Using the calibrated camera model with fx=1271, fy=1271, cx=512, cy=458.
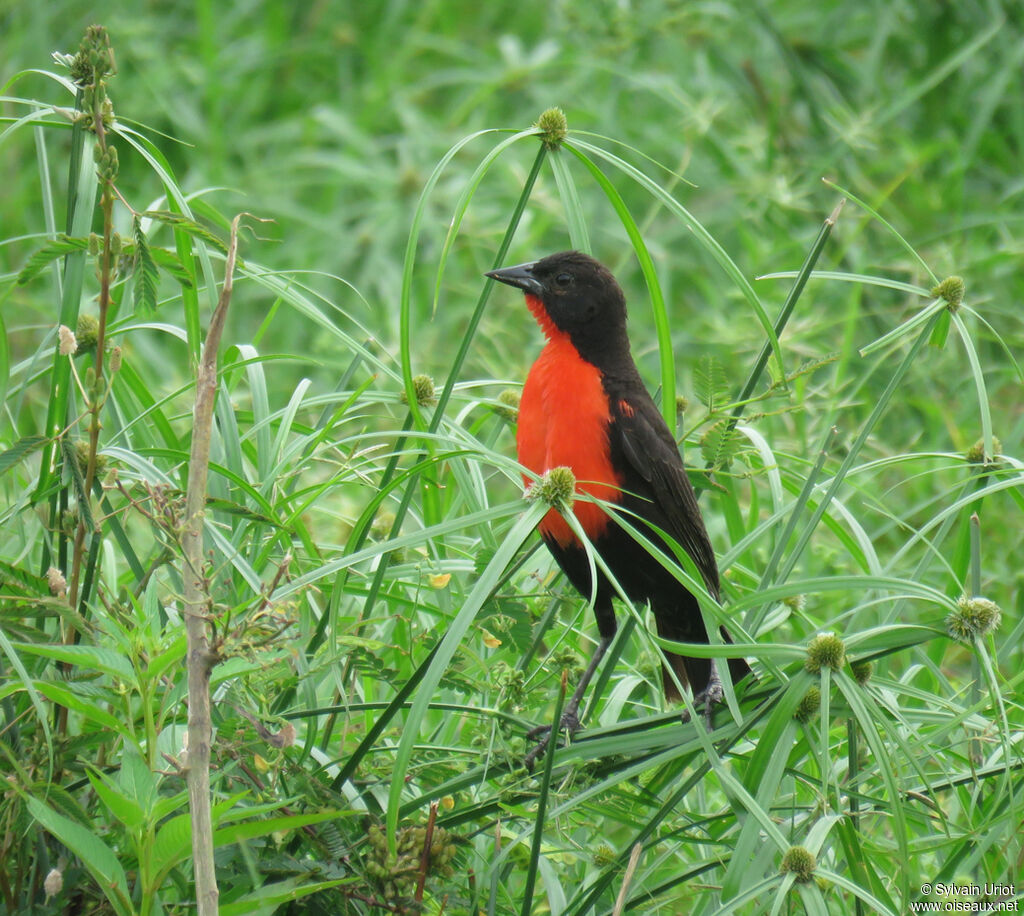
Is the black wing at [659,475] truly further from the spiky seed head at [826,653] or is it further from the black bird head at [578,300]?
the spiky seed head at [826,653]

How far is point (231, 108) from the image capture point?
249 inches

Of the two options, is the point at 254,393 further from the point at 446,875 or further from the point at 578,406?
the point at 446,875

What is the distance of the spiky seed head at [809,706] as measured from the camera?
192 centimetres

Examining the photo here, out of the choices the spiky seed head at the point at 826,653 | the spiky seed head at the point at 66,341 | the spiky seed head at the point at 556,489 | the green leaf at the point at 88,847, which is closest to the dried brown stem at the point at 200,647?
the green leaf at the point at 88,847

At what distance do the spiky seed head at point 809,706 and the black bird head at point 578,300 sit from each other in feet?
3.20

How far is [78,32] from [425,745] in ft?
16.2

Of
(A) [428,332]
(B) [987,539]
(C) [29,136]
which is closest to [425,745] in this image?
Result: (B) [987,539]

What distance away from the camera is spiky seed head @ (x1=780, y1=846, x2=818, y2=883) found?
1673mm

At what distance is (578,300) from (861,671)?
1137 mm

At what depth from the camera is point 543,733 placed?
2400 millimetres

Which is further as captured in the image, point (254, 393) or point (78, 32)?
point (78, 32)

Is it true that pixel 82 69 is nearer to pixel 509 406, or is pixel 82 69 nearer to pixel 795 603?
pixel 509 406

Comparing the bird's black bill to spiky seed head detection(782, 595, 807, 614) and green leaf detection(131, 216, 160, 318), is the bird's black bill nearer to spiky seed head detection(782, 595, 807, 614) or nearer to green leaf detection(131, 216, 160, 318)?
spiky seed head detection(782, 595, 807, 614)

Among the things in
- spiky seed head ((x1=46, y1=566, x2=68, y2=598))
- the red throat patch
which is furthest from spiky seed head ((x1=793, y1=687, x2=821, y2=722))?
spiky seed head ((x1=46, y1=566, x2=68, y2=598))
